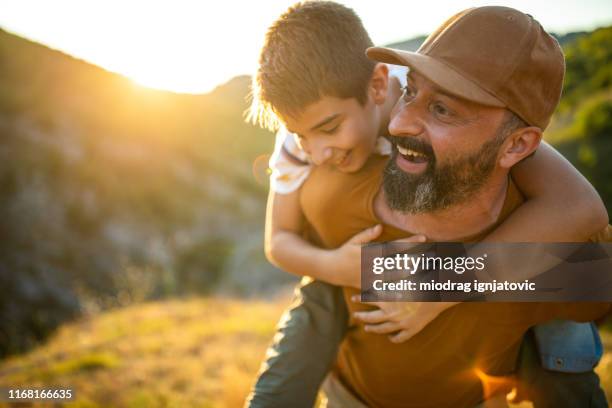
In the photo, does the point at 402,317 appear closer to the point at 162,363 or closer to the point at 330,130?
the point at 330,130

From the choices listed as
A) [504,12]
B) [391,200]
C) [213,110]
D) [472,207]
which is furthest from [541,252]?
[213,110]

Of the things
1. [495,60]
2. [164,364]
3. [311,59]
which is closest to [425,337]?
[495,60]

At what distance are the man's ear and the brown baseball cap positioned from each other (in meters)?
0.06

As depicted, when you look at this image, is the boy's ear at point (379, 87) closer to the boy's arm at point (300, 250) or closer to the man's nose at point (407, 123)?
the man's nose at point (407, 123)

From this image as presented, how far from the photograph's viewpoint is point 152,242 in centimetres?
2002

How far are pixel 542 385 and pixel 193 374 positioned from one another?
3879mm

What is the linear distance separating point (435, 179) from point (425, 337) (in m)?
0.70

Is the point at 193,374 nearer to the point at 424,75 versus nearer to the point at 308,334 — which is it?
the point at 308,334

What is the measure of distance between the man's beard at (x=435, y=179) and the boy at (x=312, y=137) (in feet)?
1.16

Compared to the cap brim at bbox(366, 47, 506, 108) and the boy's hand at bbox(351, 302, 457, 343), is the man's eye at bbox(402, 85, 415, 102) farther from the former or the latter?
the boy's hand at bbox(351, 302, 457, 343)

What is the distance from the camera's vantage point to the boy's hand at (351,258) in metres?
1.98

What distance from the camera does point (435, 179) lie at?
73.9 inches

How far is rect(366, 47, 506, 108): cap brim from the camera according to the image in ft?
5.57

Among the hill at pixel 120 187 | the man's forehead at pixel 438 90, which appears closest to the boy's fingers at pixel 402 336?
the man's forehead at pixel 438 90
